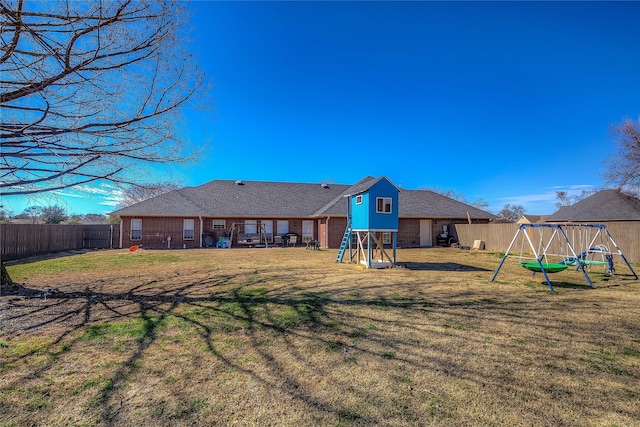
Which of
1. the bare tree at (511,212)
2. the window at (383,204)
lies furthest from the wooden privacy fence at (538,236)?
the bare tree at (511,212)

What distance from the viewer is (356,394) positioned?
9.89 ft

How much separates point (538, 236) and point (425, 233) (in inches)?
325

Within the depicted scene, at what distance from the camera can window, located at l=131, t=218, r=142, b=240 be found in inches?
894

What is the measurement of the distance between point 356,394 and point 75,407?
2484mm

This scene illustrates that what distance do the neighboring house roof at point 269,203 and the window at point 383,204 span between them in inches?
361

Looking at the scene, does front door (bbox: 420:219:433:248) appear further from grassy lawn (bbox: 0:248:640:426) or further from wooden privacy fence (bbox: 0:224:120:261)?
wooden privacy fence (bbox: 0:224:120:261)

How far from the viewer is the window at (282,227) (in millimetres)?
25828

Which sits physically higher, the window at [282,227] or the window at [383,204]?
the window at [383,204]

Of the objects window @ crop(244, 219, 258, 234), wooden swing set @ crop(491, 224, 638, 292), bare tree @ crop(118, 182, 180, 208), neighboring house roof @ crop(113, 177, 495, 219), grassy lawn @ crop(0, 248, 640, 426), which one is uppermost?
neighboring house roof @ crop(113, 177, 495, 219)

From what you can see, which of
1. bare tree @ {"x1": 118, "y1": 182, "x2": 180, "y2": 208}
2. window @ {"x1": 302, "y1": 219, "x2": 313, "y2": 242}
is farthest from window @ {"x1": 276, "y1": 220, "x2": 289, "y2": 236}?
bare tree @ {"x1": 118, "y1": 182, "x2": 180, "y2": 208}

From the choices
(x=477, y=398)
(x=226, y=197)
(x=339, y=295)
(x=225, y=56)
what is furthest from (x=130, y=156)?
(x=226, y=197)

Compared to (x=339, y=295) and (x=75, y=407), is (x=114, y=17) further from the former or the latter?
(x=339, y=295)

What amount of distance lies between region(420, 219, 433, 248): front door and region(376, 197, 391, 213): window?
1385 centimetres

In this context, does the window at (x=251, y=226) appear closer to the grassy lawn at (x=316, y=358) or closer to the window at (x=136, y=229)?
the window at (x=136, y=229)
